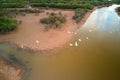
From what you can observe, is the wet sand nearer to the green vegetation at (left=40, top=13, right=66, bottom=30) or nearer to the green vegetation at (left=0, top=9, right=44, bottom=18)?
the green vegetation at (left=40, top=13, right=66, bottom=30)

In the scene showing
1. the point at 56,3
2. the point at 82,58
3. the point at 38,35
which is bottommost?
the point at 82,58

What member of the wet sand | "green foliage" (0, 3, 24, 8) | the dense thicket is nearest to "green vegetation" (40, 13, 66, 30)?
the wet sand

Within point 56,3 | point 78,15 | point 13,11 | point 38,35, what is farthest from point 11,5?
point 38,35

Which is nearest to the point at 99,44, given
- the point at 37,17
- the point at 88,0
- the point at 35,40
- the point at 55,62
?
the point at 55,62

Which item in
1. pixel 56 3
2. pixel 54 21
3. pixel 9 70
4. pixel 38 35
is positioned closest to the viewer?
pixel 9 70

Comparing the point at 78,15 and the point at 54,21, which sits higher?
the point at 78,15

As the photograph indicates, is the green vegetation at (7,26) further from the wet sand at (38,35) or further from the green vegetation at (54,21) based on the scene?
the green vegetation at (54,21)

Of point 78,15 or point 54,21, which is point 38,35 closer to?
point 54,21
